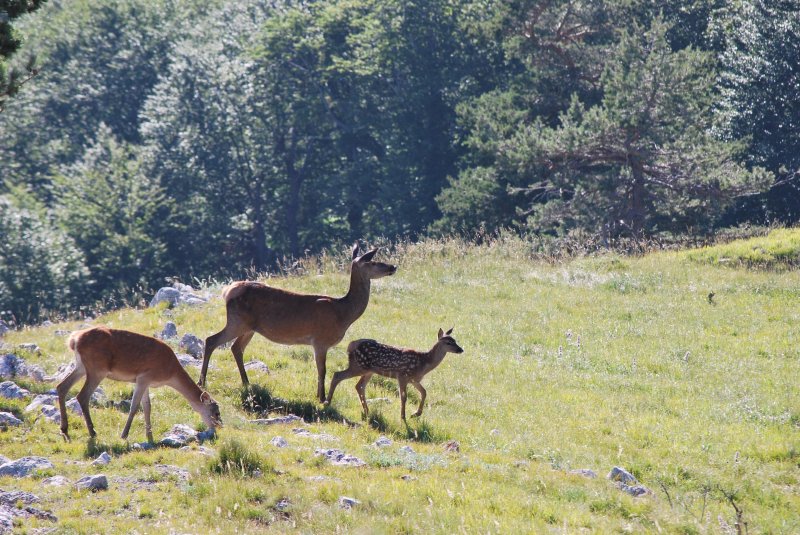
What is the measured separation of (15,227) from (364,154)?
22.3 m

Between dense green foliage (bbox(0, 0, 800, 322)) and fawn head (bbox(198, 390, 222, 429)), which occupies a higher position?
dense green foliage (bbox(0, 0, 800, 322))

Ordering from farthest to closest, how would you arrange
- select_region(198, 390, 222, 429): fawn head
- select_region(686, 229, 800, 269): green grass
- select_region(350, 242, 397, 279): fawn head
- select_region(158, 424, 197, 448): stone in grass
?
select_region(686, 229, 800, 269): green grass
select_region(350, 242, 397, 279): fawn head
select_region(198, 390, 222, 429): fawn head
select_region(158, 424, 197, 448): stone in grass

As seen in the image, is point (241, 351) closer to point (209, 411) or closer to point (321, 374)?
point (321, 374)

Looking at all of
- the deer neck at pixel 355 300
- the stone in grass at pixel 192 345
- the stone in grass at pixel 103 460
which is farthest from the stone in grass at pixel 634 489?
the stone in grass at pixel 192 345

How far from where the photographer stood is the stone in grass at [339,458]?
1266cm

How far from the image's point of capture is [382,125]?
63.2 metres

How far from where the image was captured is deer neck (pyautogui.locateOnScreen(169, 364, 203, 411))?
555 inches

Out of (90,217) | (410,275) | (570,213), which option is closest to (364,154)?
(90,217)

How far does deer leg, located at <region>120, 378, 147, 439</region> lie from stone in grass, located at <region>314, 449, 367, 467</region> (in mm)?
2529

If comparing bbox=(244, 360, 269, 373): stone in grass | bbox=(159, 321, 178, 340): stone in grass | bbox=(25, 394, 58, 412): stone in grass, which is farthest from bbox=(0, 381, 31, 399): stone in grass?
bbox=(159, 321, 178, 340): stone in grass

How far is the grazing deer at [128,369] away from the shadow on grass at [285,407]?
1.45 m

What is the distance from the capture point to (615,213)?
40.0 m

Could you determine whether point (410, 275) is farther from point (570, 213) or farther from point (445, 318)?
point (570, 213)

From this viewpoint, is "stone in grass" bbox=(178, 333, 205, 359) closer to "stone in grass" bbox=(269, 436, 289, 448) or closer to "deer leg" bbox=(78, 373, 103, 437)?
"deer leg" bbox=(78, 373, 103, 437)
